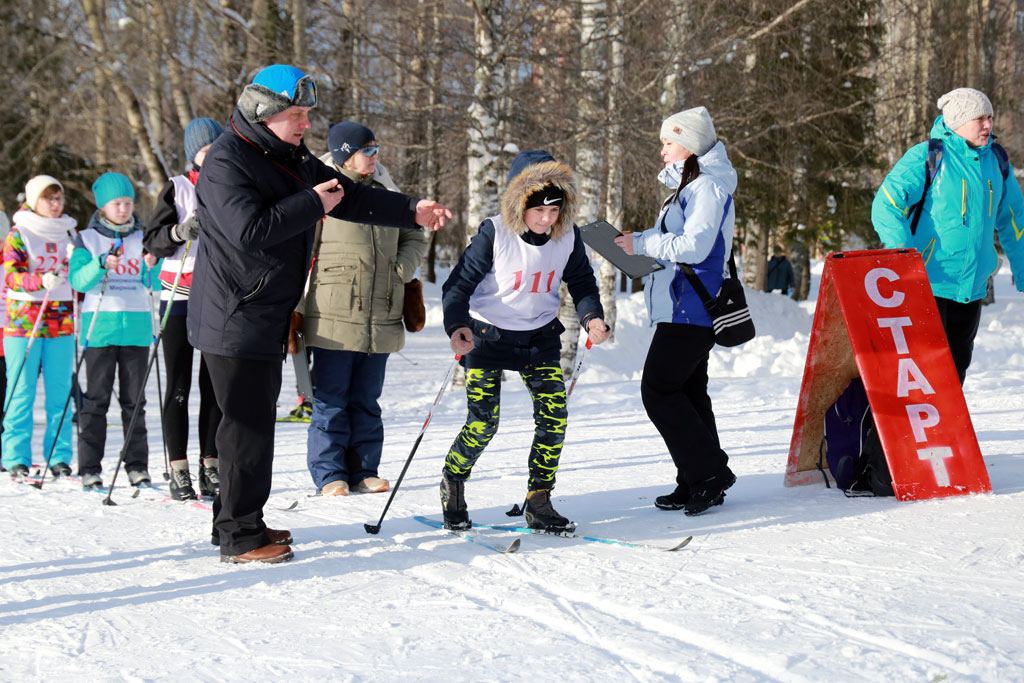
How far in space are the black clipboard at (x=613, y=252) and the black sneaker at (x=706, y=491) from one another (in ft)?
3.40

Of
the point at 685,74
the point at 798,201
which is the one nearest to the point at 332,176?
the point at 685,74

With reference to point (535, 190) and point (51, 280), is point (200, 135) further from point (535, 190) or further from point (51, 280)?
point (535, 190)

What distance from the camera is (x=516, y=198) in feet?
13.9

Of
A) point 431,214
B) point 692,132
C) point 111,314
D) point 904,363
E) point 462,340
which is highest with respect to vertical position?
point 692,132

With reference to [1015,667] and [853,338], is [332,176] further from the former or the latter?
[1015,667]

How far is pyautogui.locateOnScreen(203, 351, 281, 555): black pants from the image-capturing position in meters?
4.01

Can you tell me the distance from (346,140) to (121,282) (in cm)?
172

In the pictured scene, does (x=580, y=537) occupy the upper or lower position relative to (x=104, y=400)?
lower

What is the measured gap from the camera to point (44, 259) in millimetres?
6410

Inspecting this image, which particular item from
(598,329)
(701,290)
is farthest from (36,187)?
(701,290)

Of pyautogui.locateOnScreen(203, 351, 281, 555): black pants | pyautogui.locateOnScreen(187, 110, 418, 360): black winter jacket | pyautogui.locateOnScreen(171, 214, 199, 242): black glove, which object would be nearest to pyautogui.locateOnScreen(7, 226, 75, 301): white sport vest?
pyautogui.locateOnScreen(171, 214, 199, 242): black glove

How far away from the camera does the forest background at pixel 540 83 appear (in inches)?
427

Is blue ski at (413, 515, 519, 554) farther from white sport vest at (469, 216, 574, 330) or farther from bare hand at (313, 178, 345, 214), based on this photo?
bare hand at (313, 178, 345, 214)

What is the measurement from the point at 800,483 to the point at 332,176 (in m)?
2.90
